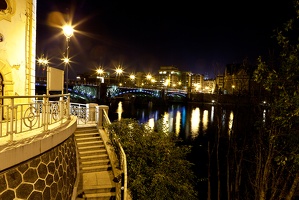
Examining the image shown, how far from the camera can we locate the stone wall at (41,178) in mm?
4958

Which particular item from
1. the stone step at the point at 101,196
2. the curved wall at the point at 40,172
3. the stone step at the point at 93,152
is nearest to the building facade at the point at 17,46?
the stone step at the point at 93,152

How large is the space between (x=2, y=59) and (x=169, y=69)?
149 m

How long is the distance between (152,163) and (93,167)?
283cm

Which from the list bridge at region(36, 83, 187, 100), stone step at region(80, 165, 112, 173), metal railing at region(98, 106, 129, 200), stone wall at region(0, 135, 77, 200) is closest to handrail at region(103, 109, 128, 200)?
metal railing at region(98, 106, 129, 200)

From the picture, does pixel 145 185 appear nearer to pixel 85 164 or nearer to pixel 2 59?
pixel 85 164

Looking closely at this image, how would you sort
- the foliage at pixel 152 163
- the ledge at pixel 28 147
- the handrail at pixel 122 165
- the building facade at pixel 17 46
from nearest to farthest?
1. the ledge at pixel 28 147
2. the handrail at pixel 122 165
3. the foliage at pixel 152 163
4. the building facade at pixel 17 46

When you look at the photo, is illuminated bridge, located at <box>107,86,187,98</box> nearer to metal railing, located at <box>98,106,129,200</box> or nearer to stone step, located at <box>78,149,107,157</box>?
metal railing, located at <box>98,106,129,200</box>

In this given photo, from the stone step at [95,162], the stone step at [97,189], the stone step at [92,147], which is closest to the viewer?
the stone step at [97,189]

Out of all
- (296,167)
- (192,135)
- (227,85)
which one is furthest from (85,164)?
(227,85)

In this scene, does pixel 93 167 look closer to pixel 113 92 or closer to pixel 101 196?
pixel 101 196

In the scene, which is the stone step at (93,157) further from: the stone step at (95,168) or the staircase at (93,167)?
the stone step at (95,168)

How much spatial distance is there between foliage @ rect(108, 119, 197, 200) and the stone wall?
3.08 metres

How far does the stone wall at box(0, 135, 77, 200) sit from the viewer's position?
195 inches

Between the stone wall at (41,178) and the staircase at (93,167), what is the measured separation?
187 cm
